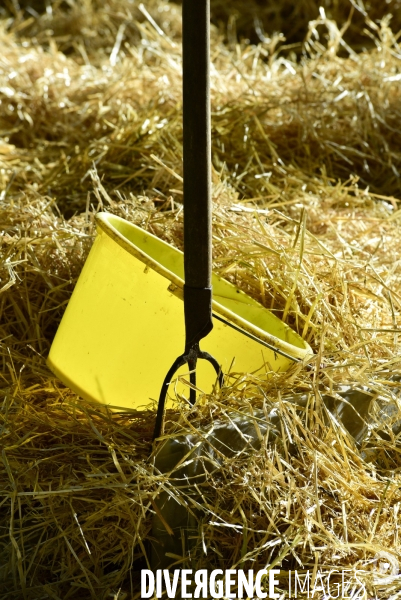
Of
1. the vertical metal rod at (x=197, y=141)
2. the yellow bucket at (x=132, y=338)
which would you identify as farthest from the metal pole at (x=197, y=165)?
the yellow bucket at (x=132, y=338)

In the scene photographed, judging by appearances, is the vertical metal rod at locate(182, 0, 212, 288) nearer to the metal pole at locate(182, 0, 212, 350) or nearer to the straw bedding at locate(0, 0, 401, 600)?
the metal pole at locate(182, 0, 212, 350)

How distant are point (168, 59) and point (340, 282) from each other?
1.46m

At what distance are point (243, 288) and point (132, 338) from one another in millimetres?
372

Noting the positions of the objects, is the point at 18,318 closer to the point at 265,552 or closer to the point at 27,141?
the point at 265,552

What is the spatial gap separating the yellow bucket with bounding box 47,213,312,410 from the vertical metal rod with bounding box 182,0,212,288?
0.12 meters

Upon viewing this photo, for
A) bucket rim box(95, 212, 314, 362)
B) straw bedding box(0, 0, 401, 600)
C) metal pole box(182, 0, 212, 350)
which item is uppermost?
metal pole box(182, 0, 212, 350)

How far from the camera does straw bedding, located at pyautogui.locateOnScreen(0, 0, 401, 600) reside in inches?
47.3

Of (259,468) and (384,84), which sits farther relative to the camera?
(384,84)

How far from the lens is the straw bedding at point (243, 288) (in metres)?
1.20

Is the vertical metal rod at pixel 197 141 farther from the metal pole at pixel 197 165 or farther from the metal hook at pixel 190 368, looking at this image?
the metal hook at pixel 190 368

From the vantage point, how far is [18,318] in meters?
1.63

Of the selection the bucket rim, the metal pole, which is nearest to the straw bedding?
the bucket rim

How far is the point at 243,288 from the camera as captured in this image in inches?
63.6

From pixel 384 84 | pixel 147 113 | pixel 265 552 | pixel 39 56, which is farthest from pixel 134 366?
pixel 39 56
